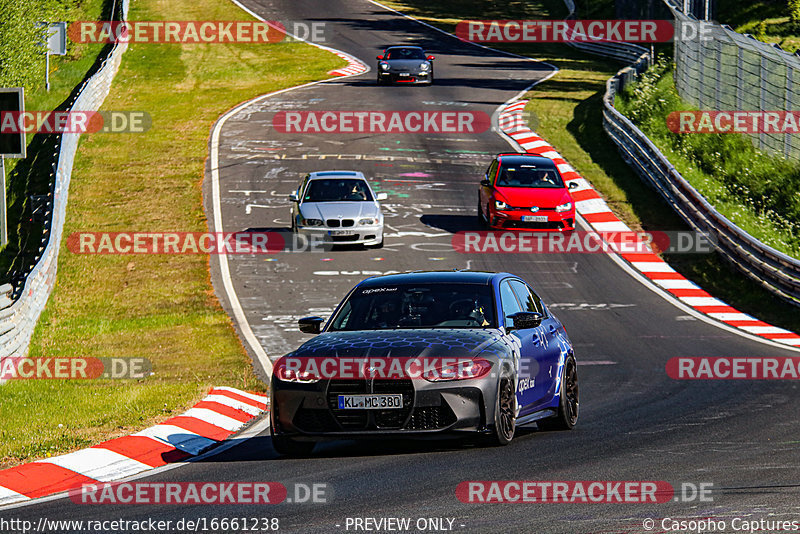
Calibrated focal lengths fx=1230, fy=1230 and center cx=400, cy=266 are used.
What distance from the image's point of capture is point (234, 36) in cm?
6119

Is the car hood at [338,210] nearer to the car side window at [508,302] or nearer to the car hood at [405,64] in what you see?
the car side window at [508,302]

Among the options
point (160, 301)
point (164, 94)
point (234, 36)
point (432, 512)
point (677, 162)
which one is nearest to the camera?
point (432, 512)

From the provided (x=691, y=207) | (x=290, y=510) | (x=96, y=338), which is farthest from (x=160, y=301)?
(x=290, y=510)

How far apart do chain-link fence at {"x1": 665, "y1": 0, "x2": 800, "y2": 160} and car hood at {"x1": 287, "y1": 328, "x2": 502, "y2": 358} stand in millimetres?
19101

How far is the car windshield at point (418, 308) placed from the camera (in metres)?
10.6

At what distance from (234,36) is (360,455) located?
176ft

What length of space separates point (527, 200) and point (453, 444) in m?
16.7

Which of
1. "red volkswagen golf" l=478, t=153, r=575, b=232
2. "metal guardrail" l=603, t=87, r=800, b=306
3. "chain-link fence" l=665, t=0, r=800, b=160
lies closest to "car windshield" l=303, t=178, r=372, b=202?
"red volkswagen golf" l=478, t=153, r=575, b=232

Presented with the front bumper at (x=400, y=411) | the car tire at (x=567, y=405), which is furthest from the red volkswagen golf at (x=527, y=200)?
the front bumper at (x=400, y=411)

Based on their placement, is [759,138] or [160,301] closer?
[160,301]

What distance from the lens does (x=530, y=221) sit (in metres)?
26.7

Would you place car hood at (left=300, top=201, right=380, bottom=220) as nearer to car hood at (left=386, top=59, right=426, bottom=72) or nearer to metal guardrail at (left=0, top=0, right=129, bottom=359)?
metal guardrail at (left=0, top=0, right=129, bottom=359)

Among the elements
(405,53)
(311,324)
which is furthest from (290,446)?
(405,53)

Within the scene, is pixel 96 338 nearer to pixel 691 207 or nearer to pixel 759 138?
pixel 691 207
